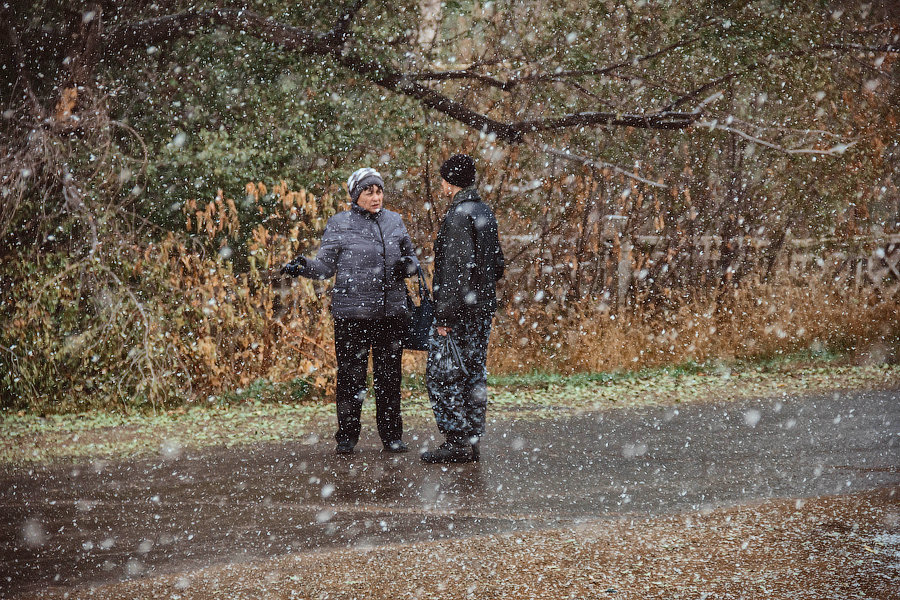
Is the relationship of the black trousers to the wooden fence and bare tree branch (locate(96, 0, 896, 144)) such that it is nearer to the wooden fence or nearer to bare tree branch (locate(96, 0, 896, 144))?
bare tree branch (locate(96, 0, 896, 144))

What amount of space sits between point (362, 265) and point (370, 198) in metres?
0.46

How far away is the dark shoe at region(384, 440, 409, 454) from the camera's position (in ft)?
25.2

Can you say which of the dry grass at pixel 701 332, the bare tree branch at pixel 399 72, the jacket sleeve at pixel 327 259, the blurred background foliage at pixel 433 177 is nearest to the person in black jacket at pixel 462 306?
the jacket sleeve at pixel 327 259

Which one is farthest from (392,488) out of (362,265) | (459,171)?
(459,171)

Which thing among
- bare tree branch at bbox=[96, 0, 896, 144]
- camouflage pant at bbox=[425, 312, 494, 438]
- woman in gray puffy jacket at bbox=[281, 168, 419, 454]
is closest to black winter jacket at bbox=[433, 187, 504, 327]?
camouflage pant at bbox=[425, 312, 494, 438]

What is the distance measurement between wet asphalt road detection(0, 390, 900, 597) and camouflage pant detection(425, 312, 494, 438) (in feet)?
1.04

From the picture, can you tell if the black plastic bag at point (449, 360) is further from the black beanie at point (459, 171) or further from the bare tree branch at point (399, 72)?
the bare tree branch at point (399, 72)

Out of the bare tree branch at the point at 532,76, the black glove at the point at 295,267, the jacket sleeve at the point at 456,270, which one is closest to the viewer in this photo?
the jacket sleeve at the point at 456,270

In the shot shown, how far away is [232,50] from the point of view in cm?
1153

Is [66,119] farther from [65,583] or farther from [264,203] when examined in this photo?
[65,583]

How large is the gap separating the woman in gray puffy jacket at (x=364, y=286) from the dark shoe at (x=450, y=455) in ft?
1.78

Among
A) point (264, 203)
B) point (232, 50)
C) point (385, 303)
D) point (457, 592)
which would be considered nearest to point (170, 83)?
point (232, 50)

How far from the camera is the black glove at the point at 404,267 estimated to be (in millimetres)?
7371

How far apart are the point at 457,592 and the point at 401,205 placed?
8.88 meters
